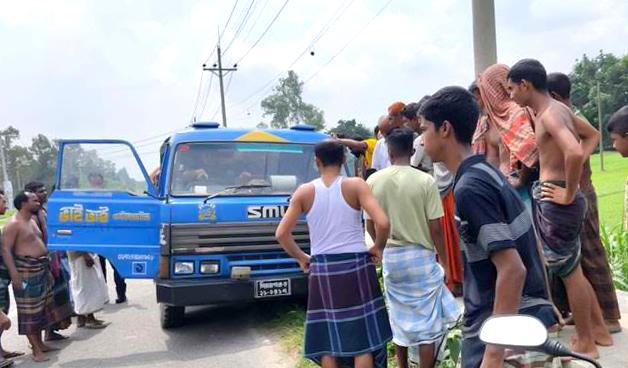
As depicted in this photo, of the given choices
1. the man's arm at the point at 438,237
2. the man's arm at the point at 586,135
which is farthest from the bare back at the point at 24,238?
the man's arm at the point at 586,135

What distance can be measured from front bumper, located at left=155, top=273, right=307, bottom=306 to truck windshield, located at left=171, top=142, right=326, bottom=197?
954mm

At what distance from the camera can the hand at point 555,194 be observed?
2568 millimetres

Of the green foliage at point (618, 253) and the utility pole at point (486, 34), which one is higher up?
the utility pole at point (486, 34)

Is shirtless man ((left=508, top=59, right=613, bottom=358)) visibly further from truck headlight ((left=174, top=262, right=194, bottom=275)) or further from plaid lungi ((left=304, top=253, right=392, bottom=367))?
truck headlight ((left=174, top=262, right=194, bottom=275))

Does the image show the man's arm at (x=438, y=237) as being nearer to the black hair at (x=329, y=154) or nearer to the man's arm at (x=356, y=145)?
the black hair at (x=329, y=154)

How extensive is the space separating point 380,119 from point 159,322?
3.77 m

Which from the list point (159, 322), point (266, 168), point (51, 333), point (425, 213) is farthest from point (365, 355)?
point (51, 333)

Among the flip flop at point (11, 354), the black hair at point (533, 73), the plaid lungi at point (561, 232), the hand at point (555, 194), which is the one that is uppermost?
the black hair at point (533, 73)

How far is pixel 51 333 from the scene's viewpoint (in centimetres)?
605

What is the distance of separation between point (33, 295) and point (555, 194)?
5210mm

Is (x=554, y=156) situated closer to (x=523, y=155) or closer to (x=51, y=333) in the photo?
(x=523, y=155)

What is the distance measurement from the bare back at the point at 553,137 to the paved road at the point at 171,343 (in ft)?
9.57

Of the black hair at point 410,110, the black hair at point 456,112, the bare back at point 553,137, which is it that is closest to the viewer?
the black hair at point 456,112

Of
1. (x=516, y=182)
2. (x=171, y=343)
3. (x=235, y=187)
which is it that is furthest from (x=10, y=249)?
(x=516, y=182)
